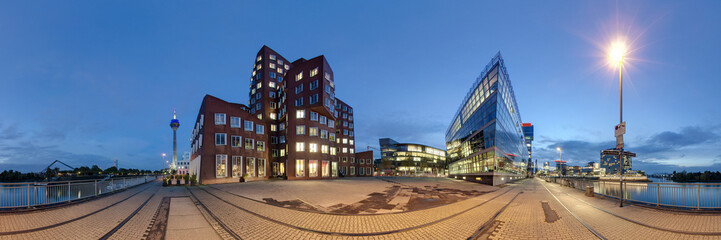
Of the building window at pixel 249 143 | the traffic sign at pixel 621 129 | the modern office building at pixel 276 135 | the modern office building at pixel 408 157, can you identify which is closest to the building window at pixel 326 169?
the modern office building at pixel 276 135

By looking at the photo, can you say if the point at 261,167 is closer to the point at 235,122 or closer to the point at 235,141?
the point at 235,141

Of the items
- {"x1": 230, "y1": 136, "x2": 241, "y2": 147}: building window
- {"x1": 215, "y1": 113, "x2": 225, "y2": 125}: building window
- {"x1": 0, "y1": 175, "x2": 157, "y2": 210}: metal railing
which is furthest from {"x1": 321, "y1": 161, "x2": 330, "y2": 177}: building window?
{"x1": 0, "y1": 175, "x2": 157, "y2": 210}: metal railing

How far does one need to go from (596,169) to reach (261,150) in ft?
693

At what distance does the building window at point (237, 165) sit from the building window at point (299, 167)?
8.43 meters

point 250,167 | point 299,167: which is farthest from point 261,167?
point 299,167

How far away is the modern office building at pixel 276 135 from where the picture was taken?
3828 cm

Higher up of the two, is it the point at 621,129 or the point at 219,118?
the point at 219,118

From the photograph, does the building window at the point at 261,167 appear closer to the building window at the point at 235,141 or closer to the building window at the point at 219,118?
the building window at the point at 235,141

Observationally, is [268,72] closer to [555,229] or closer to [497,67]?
[497,67]

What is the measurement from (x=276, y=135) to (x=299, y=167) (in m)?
16.1

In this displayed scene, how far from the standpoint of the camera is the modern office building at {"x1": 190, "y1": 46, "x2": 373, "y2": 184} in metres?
38.3

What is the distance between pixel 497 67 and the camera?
4094 centimetres

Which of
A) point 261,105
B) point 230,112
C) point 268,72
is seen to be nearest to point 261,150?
point 230,112

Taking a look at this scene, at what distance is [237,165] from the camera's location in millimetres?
40094
